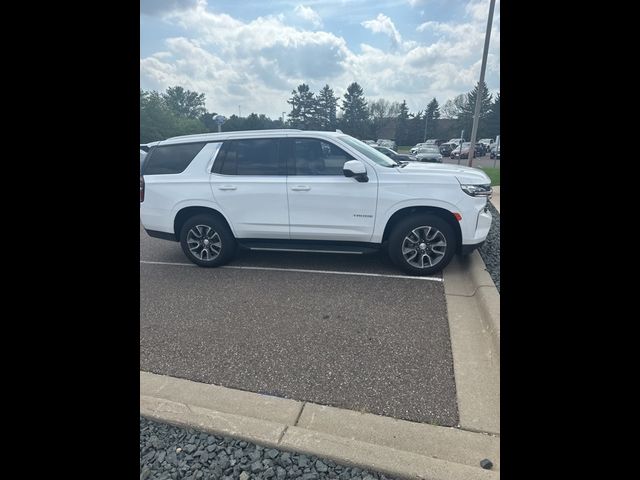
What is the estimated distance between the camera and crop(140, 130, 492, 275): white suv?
14.1 ft

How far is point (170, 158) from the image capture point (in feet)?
16.6

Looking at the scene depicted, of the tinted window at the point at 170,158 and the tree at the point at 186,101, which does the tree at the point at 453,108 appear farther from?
the tree at the point at 186,101

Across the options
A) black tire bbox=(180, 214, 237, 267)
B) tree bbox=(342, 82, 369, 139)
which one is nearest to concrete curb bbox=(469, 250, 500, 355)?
black tire bbox=(180, 214, 237, 267)

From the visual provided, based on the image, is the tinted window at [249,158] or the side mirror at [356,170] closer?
the side mirror at [356,170]

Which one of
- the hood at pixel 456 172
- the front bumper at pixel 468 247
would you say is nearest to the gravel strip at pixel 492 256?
the front bumper at pixel 468 247

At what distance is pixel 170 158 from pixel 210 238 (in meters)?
1.31

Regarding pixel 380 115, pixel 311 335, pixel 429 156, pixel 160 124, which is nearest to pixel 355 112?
pixel 380 115

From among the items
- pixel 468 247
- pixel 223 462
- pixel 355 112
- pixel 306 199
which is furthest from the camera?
pixel 355 112

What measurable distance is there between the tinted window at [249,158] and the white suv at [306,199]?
0.01m

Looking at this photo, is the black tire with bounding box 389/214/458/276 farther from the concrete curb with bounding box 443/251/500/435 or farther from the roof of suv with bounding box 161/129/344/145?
the roof of suv with bounding box 161/129/344/145

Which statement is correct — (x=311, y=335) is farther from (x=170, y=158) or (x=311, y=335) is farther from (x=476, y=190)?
(x=170, y=158)

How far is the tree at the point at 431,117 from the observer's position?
20.9m
